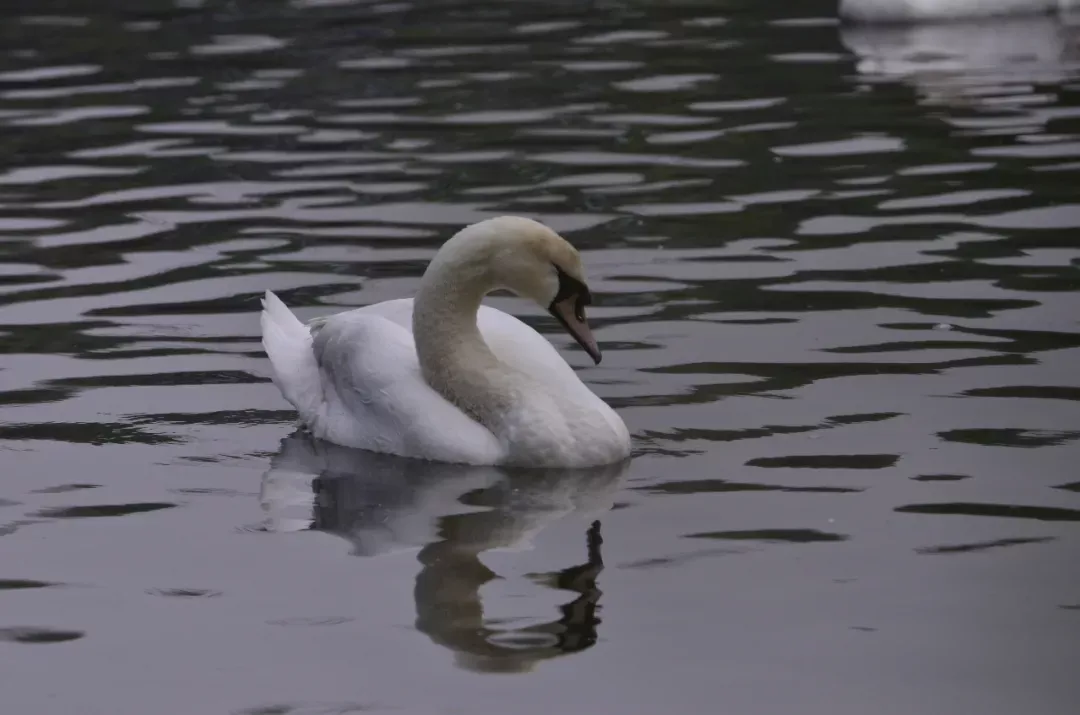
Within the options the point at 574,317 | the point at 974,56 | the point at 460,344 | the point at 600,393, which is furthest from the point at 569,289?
the point at 974,56

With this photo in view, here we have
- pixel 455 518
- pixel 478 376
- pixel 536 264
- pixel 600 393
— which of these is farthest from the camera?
pixel 600 393

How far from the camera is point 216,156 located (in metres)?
15.0

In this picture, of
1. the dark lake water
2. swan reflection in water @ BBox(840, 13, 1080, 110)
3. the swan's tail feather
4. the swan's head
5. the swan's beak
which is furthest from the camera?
swan reflection in water @ BBox(840, 13, 1080, 110)

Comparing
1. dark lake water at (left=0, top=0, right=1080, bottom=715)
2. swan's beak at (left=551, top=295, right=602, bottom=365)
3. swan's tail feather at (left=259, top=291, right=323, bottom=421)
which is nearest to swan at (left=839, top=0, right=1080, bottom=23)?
dark lake water at (left=0, top=0, right=1080, bottom=715)

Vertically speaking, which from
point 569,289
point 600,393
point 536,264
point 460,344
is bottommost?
point 600,393

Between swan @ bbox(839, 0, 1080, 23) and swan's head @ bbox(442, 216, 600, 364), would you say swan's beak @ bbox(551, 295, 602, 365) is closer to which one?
swan's head @ bbox(442, 216, 600, 364)

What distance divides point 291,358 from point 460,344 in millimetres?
1081

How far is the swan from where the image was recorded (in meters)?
20.5

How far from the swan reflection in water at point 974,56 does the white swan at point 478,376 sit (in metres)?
8.24

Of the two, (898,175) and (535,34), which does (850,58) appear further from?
(898,175)

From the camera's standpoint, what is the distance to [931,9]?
67.5 feet

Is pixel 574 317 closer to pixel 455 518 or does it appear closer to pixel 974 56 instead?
pixel 455 518

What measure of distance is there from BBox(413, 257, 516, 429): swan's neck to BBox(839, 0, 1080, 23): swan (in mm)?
13162

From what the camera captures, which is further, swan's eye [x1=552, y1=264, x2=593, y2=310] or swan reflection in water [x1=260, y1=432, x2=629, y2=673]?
swan's eye [x1=552, y1=264, x2=593, y2=310]
